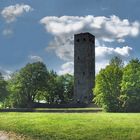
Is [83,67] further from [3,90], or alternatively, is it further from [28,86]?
[3,90]

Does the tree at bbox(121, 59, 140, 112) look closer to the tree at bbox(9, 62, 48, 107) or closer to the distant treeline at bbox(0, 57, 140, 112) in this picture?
the distant treeline at bbox(0, 57, 140, 112)

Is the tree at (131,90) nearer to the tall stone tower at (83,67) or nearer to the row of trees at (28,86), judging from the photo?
the row of trees at (28,86)

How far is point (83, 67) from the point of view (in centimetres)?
10906

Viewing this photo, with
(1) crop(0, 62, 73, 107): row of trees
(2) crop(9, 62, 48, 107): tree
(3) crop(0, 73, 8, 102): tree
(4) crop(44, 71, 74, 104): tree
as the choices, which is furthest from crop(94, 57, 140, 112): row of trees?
(4) crop(44, 71, 74, 104): tree

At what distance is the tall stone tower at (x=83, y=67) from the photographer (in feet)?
353

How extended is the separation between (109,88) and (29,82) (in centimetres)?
4251

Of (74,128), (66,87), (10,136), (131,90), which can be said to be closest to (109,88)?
(131,90)

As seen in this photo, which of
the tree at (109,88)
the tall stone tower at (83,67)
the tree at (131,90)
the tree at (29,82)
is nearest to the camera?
the tree at (131,90)

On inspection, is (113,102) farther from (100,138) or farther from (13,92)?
(13,92)

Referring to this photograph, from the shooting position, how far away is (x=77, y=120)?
117 ft

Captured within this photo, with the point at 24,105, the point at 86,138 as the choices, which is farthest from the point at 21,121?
the point at 24,105

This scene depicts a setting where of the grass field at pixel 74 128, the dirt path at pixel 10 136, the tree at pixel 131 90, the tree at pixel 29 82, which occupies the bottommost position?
the dirt path at pixel 10 136

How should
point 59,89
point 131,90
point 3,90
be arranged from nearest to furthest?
point 131,90 < point 3,90 < point 59,89

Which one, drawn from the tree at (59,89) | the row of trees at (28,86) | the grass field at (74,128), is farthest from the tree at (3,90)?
the grass field at (74,128)
